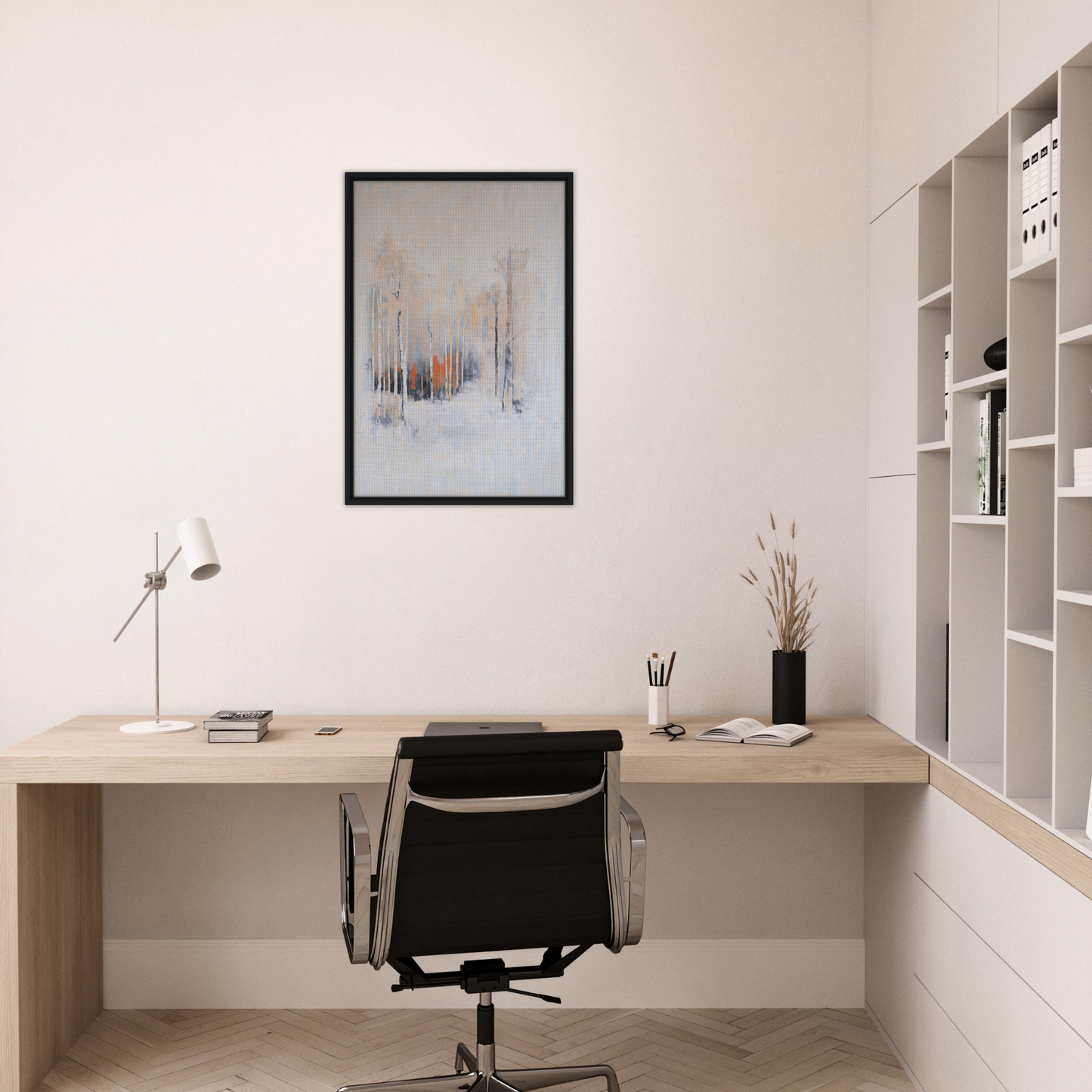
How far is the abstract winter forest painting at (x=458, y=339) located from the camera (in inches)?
114

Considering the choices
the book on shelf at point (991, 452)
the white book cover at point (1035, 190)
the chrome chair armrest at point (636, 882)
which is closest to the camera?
the white book cover at point (1035, 190)

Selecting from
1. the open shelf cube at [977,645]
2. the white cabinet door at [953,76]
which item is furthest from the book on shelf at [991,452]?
the white cabinet door at [953,76]

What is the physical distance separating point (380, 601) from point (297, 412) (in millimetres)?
599

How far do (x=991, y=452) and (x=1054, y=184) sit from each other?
57 cm

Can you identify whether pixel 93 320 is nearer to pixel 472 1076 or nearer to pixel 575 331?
pixel 575 331

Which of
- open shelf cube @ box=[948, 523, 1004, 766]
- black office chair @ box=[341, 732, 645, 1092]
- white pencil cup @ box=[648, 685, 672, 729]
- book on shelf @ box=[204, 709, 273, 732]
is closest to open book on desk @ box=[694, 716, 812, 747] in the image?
white pencil cup @ box=[648, 685, 672, 729]

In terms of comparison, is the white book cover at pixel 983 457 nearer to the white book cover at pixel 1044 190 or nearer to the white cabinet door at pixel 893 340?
the white cabinet door at pixel 893 340

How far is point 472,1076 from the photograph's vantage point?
7.30ft

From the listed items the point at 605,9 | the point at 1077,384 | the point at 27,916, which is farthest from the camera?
the point at 605,9

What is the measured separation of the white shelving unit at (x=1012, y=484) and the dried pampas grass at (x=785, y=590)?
38 centimetres

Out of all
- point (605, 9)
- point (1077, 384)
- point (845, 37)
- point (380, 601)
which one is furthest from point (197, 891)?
point (845, 37)

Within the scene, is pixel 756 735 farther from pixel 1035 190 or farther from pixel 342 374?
pixel 342 374

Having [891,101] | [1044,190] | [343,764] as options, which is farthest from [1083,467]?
[343,764]

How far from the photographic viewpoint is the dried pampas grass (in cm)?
279
